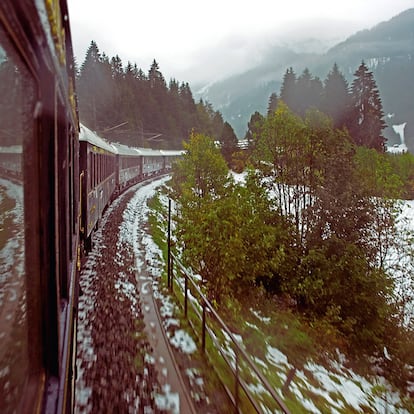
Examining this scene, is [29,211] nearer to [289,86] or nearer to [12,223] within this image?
[12,223]

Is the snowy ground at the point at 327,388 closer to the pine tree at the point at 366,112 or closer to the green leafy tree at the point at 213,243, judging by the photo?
the green leafy tree at the point at 213,243

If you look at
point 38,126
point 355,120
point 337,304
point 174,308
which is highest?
point 355,120

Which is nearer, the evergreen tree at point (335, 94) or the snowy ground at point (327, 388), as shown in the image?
the snowy ground at point (327, 388)

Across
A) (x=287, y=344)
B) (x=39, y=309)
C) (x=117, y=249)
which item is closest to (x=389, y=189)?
(x=287, y=344)

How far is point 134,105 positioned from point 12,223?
2163 inches

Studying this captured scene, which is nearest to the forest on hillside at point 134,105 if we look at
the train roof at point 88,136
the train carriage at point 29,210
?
the train roof at point 88,136

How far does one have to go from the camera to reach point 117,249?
11141 mm

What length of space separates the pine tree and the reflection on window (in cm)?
3801

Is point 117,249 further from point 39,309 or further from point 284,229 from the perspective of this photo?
point 39,309

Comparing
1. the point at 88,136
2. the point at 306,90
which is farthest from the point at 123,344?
the point at 306,90

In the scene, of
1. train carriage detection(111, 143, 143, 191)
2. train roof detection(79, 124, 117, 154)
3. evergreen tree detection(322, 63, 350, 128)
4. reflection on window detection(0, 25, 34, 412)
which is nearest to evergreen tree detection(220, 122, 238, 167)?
evergreen tree detection(322, 63, 350, 128)

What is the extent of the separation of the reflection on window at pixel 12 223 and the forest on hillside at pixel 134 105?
39.3 m

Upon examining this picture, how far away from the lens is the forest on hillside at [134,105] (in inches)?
1886

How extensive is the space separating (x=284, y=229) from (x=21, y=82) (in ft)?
43.3
